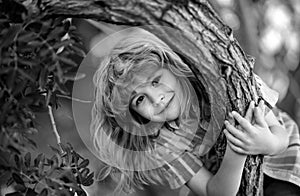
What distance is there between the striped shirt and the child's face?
0.25ft

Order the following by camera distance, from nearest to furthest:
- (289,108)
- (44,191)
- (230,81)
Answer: (44,191)
(230,81)
(289,108)

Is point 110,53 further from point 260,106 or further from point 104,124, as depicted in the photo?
point 260,106

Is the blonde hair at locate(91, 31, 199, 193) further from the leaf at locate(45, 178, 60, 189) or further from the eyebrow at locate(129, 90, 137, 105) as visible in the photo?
the leaf at locate(45, 178, 60, 189)

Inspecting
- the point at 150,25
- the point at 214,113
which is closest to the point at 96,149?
the point at 214,113

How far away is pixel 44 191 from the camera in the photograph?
92cm

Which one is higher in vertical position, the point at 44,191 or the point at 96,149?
the point at 44,191

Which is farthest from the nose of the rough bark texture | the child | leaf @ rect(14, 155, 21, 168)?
leaf @ rect(14, 155, 21, 168)

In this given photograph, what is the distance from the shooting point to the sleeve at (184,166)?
1286mm

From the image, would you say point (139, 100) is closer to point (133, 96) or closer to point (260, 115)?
point (133, 96)

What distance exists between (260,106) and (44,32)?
0.48 m

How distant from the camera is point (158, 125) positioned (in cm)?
122

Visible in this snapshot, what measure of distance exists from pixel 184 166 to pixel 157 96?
0.24 metres

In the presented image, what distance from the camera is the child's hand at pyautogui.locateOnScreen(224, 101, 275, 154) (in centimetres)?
107

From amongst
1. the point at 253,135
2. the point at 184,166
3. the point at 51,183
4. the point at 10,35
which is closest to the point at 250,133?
the point at 253,135
